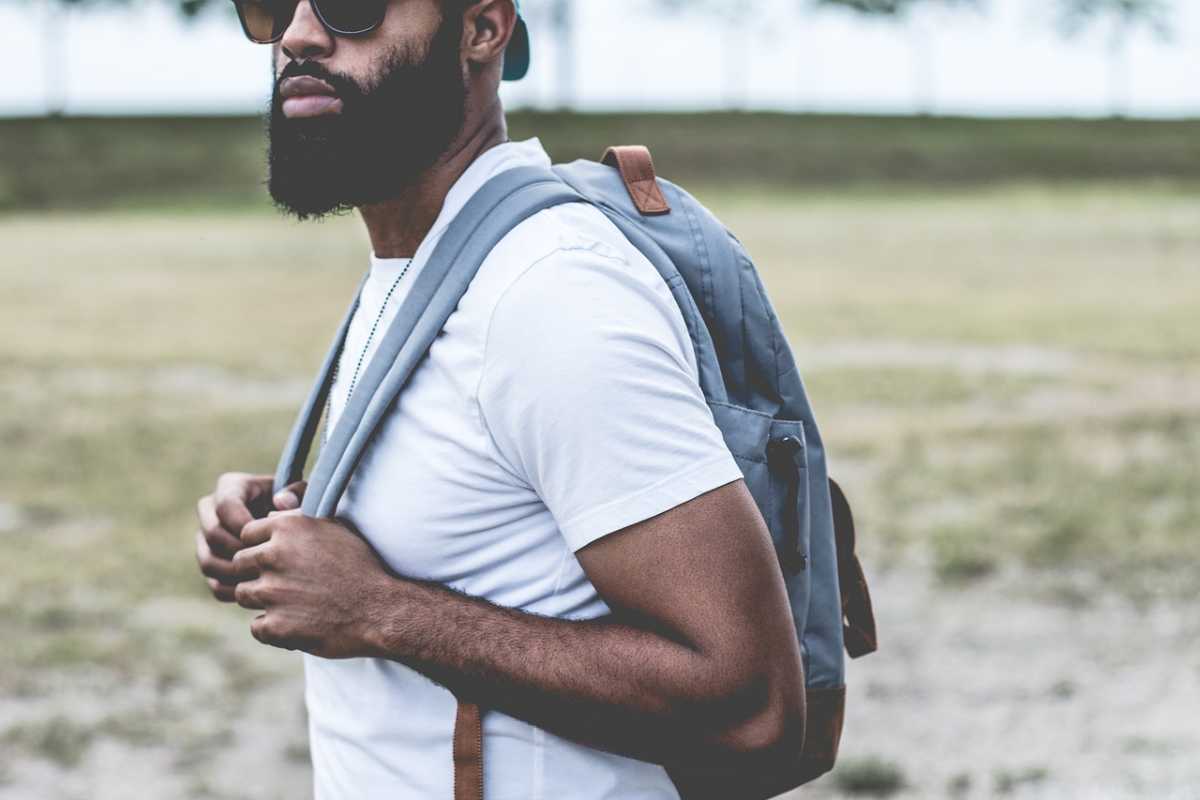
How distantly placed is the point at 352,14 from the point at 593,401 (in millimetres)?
648

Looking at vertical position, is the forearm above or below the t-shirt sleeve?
below

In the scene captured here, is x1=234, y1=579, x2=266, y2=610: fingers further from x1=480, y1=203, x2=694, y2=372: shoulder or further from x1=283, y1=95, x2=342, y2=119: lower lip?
x1=283, y1=95, x2=342, y2=119: lower lip

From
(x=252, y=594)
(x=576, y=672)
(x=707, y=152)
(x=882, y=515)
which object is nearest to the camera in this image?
(x=576, y=672)

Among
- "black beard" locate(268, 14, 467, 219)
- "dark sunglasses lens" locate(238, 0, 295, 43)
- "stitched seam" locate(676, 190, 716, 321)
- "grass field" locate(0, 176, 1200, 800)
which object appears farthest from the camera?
"grass field" locate(0, 176, 1200, 800)

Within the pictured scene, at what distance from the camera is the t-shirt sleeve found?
1.51 meters

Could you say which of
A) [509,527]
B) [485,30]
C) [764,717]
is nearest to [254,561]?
[509,527]

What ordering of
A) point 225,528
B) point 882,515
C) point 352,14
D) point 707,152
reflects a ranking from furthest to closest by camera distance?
point 707,152 < point 882,515 < point 225,528 < point 352,14

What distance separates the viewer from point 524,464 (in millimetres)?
1571

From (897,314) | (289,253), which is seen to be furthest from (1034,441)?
(289,253)

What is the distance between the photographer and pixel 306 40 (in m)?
1.84

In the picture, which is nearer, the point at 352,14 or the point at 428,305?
the point at 428,305

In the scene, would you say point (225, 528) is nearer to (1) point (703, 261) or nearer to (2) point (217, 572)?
(2) point (217, 572)

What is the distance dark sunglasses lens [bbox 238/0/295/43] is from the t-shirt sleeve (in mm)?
641

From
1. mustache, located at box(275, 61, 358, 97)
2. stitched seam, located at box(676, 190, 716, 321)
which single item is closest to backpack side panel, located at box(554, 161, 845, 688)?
stitched seam, located at box(676, 190, 716, 321)
